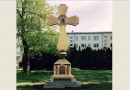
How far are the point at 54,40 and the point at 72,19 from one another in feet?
29.5

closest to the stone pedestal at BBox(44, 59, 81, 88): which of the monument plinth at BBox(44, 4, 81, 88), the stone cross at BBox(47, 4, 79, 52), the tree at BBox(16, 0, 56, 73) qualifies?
the monument plinth at BBox(44, 4, 81, 88)

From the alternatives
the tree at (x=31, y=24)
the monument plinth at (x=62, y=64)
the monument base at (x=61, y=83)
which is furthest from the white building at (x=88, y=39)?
the monument base at (x=61, y=83)

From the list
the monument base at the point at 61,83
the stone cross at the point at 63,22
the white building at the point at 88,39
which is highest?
the white building at the point at 88,39

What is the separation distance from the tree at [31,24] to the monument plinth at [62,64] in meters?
8.39

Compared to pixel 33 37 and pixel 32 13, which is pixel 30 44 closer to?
pixel 33 37

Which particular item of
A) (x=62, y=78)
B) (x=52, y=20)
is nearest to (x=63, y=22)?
(x=52, y=20)

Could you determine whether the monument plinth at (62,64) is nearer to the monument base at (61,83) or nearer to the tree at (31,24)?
the monument base at (61,83)

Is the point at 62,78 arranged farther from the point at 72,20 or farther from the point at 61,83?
the point at 72,20

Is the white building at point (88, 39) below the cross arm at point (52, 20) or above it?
above

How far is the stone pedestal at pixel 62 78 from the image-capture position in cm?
1083

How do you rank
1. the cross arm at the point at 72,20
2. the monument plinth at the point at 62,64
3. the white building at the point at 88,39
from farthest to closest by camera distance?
the white building at the point at 88,39
the cross arm at the point at 72,20
the monument plinth at the point at 62,64

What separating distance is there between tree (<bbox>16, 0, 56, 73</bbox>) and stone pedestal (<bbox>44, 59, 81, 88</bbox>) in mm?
8906

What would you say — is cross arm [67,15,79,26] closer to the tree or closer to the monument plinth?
the monument plinth

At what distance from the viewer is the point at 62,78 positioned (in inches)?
436
